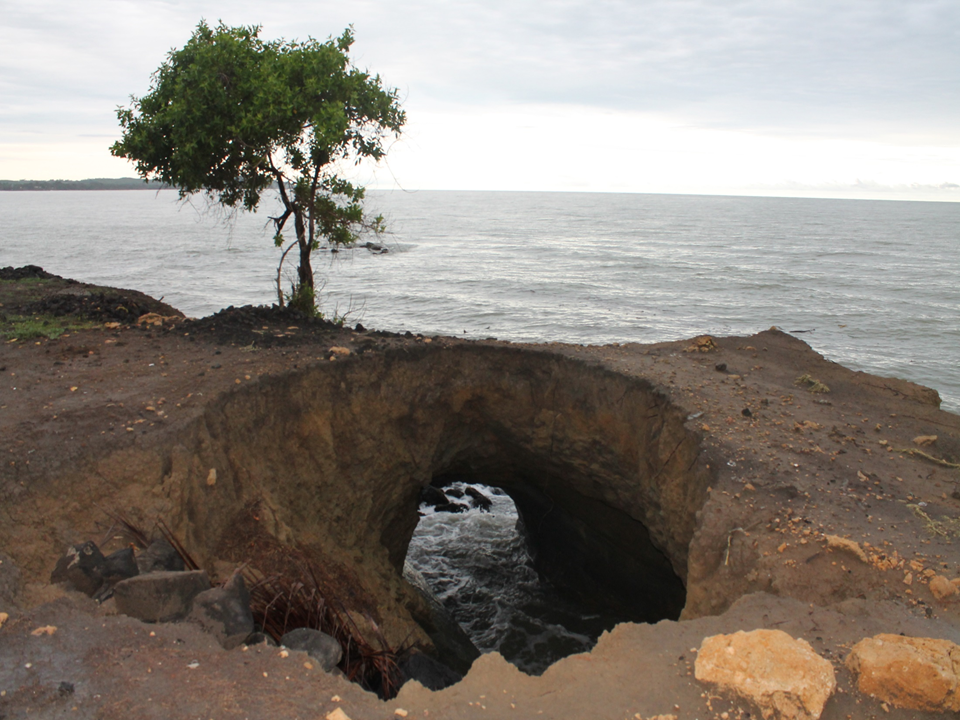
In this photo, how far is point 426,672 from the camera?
24.1 ft

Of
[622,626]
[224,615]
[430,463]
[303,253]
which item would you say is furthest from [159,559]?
[303,253]

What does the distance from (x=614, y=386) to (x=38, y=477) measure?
7.60m

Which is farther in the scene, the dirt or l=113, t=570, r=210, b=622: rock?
l=113, t=570, r=210, b=622: rock

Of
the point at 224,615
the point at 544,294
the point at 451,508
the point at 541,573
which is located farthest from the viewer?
the point at 544,294

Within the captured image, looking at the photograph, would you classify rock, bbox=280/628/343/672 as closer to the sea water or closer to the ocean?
the sea water

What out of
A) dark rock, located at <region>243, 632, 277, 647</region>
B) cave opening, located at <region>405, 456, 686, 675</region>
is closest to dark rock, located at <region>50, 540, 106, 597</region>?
dark rock, located at <region>243, 632, 277, 647</region>

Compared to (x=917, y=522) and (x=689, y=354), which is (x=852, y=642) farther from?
(x=689, y=354)

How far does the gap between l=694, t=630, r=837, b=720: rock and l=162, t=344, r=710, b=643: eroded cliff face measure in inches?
126

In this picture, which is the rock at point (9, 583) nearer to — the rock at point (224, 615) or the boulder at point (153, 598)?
the boulder at point (153, 598)

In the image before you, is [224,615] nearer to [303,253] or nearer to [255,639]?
[255,639]

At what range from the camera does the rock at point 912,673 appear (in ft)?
13.3

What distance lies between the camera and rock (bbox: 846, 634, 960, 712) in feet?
13.3

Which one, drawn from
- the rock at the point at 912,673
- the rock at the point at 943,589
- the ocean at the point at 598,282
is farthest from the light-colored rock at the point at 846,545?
the ocean at the point at 598,282

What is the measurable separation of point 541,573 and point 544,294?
1962 centimetres
